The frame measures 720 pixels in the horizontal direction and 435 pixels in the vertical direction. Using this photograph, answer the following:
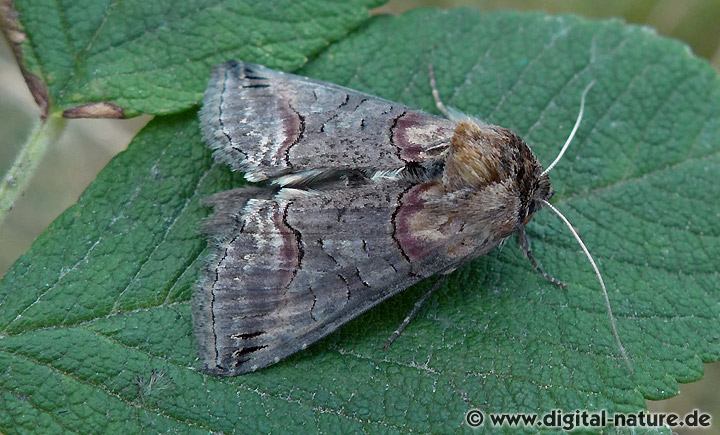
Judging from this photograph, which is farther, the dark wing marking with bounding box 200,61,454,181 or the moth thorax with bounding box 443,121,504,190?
the dark wing marking with bounding box 200,61,454,181

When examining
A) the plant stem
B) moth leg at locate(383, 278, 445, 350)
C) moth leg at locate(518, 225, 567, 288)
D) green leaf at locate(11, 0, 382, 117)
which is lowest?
moth leg at locate(383, 278, 445, 350)

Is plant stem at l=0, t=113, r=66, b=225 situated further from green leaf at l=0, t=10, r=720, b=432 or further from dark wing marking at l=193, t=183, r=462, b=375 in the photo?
dark wing marking at l=193, t=183, r=462, b=375

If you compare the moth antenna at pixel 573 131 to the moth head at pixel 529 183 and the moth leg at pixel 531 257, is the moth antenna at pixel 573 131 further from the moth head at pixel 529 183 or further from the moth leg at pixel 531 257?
the moth leg at pixel 531 257

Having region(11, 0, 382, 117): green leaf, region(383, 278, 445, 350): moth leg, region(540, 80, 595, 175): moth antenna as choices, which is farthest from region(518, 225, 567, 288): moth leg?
region(11, 0, 382, 117): green leaf

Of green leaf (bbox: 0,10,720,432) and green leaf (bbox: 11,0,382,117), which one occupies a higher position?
green leaf (bbox: 11,0,382,117)

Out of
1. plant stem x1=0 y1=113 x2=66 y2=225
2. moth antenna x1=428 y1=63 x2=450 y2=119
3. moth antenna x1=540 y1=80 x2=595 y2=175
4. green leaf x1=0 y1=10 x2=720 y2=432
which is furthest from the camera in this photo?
moth antenna x1=428 y1=63 x2=450 y2=119

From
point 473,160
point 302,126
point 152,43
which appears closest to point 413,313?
point 473,160

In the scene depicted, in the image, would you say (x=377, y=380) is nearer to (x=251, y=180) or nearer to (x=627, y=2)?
(x=251, y=180)
